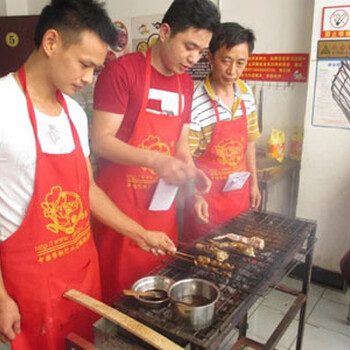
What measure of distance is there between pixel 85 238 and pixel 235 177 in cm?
115

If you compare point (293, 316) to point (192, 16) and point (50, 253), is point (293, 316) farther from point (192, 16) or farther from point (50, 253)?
point (192, 16)

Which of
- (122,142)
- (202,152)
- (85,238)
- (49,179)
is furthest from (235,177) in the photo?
(49,179)

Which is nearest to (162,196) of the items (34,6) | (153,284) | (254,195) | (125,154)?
(125,154)

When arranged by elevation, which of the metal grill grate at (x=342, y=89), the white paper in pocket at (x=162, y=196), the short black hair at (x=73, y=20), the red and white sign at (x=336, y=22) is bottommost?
the white paper in pocket at (x=162, y=196)

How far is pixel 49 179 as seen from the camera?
4.31 ft

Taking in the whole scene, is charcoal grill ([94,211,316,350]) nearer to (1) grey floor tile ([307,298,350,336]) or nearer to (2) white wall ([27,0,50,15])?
(1) grey floor tile ([307,298,350,336])

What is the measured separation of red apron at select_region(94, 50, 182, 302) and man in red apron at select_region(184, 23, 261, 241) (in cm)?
33

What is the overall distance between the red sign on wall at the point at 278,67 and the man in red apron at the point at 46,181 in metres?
2.20

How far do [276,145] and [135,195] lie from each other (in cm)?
169

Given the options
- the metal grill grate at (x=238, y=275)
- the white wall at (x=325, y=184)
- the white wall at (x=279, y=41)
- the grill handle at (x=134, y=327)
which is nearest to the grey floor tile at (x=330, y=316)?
the white wall at (x=325, y=184)

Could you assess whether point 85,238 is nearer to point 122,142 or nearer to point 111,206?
point 111,206

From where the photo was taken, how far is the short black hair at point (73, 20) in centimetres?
132

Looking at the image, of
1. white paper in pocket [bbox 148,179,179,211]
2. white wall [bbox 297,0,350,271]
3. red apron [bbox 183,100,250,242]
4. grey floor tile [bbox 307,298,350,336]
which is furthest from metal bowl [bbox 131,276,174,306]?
white wall [bbox 297,0,350,271]

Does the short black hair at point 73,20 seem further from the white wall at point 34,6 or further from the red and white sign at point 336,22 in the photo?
the white wall at point 34,6
